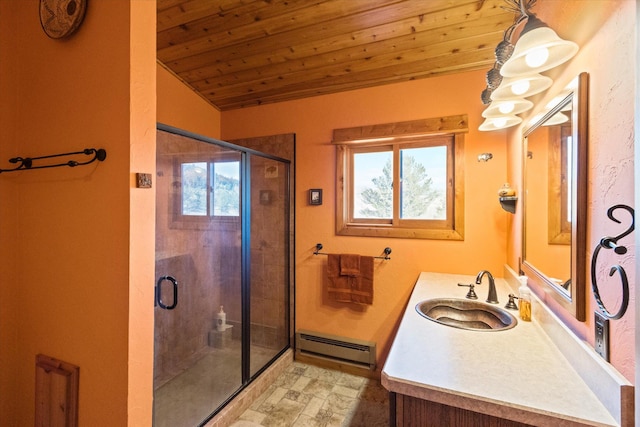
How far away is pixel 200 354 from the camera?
2.16m

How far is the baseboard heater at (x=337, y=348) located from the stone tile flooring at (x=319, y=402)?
122mm

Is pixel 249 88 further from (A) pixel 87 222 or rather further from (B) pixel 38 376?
(B) pixel 38 376

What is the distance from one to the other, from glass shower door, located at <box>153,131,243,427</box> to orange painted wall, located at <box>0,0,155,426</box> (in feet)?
1.80

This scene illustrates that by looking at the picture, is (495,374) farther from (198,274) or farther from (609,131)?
(198,274)

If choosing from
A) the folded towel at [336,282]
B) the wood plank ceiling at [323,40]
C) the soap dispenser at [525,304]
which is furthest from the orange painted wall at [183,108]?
the soap dispenser at [525,304]

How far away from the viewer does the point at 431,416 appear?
82cm

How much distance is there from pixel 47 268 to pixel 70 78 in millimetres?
889

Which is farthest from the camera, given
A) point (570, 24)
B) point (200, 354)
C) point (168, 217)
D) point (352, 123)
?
point (352, 123)

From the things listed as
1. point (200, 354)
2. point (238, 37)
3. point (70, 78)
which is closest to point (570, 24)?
point (238, 37)

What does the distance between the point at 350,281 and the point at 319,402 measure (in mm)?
906

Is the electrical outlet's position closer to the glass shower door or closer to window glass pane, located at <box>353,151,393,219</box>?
window glass pane, located at <box>353,151,393,219</box>

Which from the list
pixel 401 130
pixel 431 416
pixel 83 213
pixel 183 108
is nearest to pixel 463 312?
pixel 431 416

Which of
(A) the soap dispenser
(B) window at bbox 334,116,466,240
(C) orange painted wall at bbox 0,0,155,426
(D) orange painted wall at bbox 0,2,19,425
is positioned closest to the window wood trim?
(B) window at bbox 334,116,466,240

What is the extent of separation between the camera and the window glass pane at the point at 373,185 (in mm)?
2367
